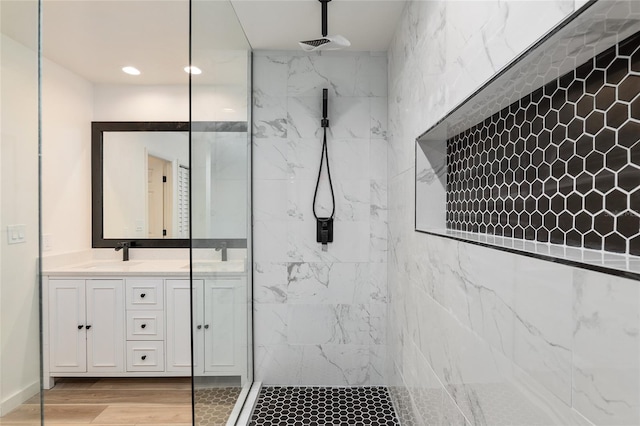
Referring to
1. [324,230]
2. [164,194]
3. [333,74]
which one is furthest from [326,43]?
[164,194]

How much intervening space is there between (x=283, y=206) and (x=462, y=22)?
1.73m

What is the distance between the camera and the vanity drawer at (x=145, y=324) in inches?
112

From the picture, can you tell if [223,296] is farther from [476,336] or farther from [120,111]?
[120,111]

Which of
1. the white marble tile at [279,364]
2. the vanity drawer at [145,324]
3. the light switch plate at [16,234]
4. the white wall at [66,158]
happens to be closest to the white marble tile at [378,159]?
the white marble tile at [279,364]

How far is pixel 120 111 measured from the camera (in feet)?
11.1

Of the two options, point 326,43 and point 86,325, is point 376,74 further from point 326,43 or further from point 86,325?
point 86,325

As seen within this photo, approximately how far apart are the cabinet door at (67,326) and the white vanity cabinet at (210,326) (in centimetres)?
67

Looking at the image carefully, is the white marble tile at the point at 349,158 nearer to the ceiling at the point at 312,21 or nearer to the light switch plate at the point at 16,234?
the ceiling at the point at 312,21

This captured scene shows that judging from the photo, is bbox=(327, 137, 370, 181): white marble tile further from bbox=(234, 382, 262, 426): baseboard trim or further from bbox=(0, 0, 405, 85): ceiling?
bbox=(234, 382, 262, 426): baseboard trim

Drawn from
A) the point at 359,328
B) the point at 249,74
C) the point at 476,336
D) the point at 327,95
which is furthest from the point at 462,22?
the point at 359,328

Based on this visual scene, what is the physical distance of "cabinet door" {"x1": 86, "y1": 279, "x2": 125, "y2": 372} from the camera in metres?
2.83

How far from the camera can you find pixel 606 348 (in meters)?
0.61

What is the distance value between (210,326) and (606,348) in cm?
151

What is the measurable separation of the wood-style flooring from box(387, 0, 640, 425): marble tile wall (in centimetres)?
118
